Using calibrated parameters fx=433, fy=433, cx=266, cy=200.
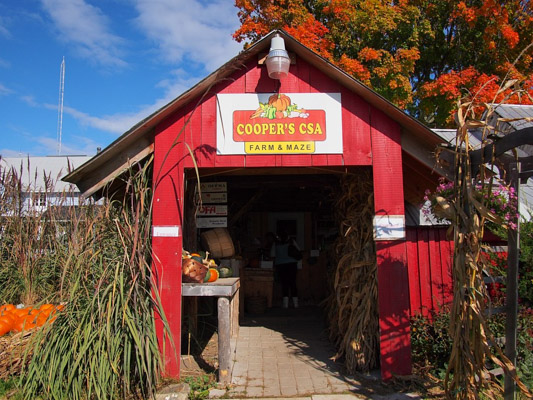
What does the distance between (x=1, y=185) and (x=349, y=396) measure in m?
7.15

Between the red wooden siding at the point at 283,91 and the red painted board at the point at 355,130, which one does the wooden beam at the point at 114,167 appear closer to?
the red wooden siding at the point at 283,91

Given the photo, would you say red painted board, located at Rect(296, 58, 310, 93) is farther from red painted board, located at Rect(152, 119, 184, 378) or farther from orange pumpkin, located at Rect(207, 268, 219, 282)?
orange pumpkin, located at Rect(207, 268, 219, 282)

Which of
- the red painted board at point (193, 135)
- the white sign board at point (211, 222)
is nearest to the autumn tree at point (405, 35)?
the white sign board at point (211, 222)

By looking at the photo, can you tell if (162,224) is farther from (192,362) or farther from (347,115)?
(347,115)

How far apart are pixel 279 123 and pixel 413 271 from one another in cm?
280

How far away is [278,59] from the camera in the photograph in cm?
522

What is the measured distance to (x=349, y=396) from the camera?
479 cm

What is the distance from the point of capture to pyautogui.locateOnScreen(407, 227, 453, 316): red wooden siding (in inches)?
236

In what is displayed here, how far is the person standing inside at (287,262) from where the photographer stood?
9234 mm

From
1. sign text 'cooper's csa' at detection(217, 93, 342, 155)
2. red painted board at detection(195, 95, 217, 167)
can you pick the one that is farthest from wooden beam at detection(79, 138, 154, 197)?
sign text 'cooper's csa' at detection(217, 93, 342, 155)

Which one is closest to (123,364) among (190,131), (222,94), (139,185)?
(139,185)

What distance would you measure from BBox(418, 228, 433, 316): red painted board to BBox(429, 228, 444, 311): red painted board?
0.05m

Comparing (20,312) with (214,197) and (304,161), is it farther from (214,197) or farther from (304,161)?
(304,161)

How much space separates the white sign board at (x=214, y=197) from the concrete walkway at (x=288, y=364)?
2.31 metres
